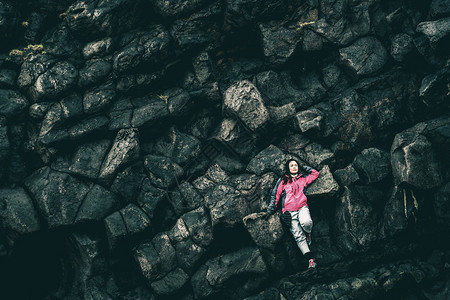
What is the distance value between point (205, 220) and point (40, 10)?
13.6 metres

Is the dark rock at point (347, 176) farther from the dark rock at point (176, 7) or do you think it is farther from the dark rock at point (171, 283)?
the dark rock at point (176, 7)

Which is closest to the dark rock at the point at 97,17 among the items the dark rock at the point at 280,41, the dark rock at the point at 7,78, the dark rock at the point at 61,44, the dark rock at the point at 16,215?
the dark rock at the point at 61,44

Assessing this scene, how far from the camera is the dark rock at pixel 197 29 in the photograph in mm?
16578

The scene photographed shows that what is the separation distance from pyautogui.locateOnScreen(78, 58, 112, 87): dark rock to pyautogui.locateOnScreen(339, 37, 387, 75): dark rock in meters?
12.0

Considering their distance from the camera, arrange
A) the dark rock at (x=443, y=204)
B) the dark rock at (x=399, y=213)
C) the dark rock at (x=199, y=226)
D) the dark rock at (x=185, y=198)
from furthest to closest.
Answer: the dark rock at (x=185, y=198) → the dark rock at (x=199, y=226) → the dark rock at (x=399, y=213) → the dark rock at (x=443, y=204)

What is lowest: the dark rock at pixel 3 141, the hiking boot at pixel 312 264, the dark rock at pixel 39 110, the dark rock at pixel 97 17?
the hiking boot at pixel 312 264

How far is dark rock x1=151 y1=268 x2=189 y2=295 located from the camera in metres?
14.7

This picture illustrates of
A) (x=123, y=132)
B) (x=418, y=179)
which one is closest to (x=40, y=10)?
(x=123, y=132)

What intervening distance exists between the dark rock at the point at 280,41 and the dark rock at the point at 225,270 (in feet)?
31.8

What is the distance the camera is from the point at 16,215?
47.8 ft

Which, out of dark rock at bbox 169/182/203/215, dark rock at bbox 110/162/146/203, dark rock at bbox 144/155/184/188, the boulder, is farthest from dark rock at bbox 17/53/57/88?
the boulder

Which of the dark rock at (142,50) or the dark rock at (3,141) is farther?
the dark rock at (142,50)

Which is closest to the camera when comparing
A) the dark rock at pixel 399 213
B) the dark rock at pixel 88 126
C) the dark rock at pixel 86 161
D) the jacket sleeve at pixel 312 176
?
the dark rock at pixel 399 213

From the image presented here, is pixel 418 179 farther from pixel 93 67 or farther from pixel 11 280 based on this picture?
pixel 11 280
